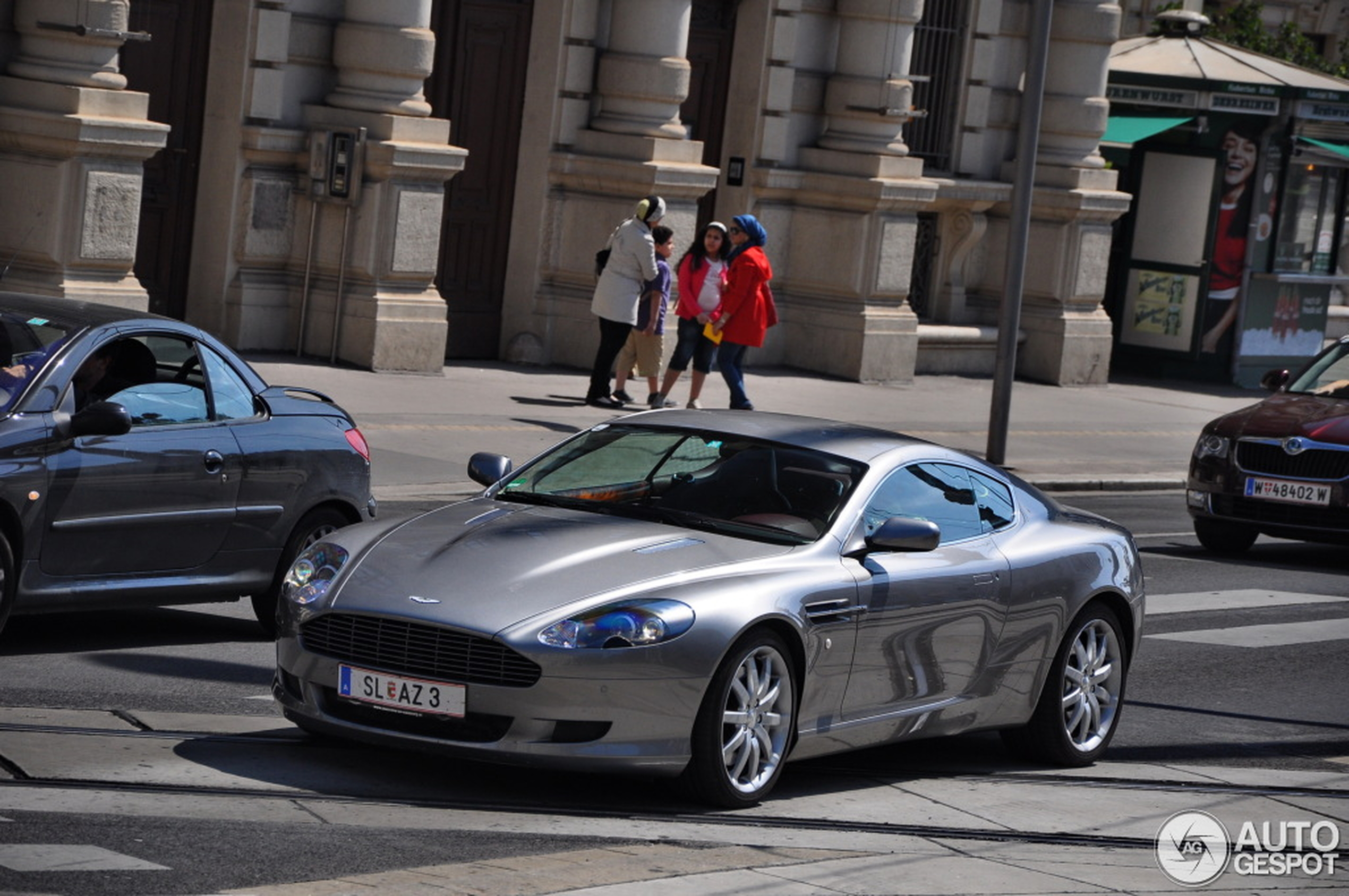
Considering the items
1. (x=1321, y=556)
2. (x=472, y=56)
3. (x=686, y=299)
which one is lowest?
(x=1321, y=556)

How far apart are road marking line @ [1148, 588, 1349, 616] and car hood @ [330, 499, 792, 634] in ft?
19.7

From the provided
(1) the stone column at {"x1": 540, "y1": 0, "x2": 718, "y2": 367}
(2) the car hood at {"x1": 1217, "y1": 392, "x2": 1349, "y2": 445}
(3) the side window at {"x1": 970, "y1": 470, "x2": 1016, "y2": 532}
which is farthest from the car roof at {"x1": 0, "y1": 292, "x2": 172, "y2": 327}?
(1) the stone column at {"x1": 540, "y1": 0, "x2": 718, "y2": 367}

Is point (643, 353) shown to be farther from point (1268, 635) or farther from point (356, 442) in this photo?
point (356, 442)

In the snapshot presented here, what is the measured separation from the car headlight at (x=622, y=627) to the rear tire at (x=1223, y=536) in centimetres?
972

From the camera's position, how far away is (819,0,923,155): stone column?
954 inches

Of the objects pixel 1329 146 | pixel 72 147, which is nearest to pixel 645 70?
pixel 72 147

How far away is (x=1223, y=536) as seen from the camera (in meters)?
16.5

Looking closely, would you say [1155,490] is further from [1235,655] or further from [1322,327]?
[1322,327]

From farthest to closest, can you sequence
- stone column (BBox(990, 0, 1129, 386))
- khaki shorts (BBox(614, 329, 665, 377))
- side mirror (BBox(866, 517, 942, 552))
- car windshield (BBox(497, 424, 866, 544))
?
stone column (BBox(990, 0, 1129, 386)) < khaki shorts (BBox(614, 329, 665, 377)) < car windshield (BBox(497, 424, 866, 544)) < side mirror (BBox(866, 517, 942, 552))

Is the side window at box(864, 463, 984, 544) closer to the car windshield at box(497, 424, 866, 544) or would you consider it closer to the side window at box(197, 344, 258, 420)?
the car windshield at box(497, 424, 866, 544)

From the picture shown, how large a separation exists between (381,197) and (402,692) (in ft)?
41.9

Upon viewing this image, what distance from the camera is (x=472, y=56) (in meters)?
21.8

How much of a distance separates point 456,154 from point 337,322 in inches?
69.7

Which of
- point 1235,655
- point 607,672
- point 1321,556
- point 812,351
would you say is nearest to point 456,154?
point 812,351
